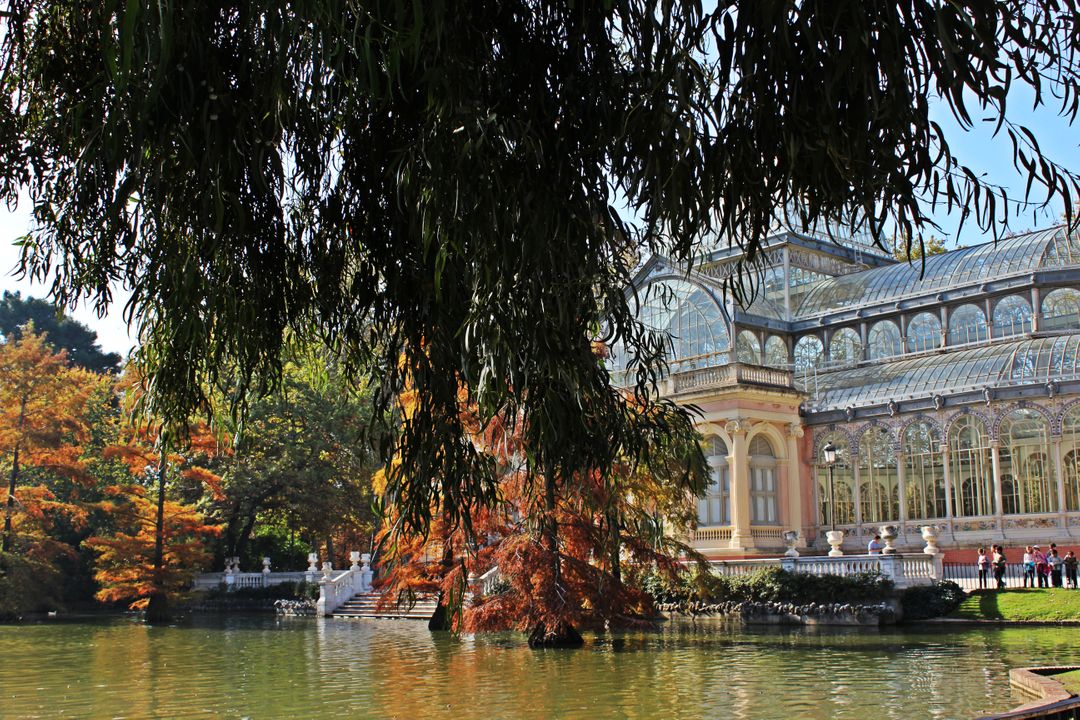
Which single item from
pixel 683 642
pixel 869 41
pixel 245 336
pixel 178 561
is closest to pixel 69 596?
pixel 178 561

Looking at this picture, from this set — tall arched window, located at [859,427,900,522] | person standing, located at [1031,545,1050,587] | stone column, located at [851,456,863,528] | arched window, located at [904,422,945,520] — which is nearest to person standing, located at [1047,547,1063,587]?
person standing, located at [1031,545,1050,587]

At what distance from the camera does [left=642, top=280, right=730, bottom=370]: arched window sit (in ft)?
123

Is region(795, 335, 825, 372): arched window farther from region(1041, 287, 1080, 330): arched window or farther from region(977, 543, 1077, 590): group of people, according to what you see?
region(977, 543, 1077, 590): group of people

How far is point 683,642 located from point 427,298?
1729 centimetres

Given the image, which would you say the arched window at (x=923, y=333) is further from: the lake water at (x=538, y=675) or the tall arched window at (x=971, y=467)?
the lake water at (x=538, y=675)

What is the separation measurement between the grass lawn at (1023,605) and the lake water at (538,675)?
1260 mm

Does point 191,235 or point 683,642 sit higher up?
point 191,235

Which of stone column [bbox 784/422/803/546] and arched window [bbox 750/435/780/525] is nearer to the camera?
arched window [bbox 750/435/780/525]

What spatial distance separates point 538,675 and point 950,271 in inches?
989

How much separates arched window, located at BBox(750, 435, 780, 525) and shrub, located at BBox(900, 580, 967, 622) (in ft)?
29.2

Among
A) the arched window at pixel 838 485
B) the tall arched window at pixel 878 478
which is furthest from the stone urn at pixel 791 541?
the tall arched window at pixel 878 478

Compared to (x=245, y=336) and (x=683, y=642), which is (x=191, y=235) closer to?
(x=245, y=336)

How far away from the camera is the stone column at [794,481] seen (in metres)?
35.0

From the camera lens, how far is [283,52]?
4.32 metres
